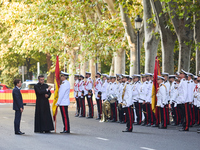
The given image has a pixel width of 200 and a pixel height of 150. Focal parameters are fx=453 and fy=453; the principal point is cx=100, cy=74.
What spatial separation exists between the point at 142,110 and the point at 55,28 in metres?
16.9

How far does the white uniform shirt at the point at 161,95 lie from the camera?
15711 millimetres

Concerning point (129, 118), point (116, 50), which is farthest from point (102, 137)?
point (116, 50)

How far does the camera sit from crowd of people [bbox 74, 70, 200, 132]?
15047 millimetres

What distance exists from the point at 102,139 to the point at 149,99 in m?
4.70

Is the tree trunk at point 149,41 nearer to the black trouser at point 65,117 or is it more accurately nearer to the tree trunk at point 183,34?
the tree trunk at point 183,34

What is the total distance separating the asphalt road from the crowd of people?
677 mm

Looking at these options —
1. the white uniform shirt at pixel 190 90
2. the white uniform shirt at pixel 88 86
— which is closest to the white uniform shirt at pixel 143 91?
the white uniform shirt at pixel 190 90

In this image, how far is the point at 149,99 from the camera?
671 inches

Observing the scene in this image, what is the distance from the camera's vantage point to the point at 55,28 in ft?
108

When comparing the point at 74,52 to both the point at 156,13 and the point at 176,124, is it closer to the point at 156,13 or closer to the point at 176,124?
the point at 156,13

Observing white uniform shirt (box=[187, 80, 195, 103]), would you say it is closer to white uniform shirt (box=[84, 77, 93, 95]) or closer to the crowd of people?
the crowd of people

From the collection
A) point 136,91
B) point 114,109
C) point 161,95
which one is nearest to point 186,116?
point 161,95

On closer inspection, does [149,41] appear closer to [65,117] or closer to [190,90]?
[190,90]

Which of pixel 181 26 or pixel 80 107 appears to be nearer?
pixel 181 26
